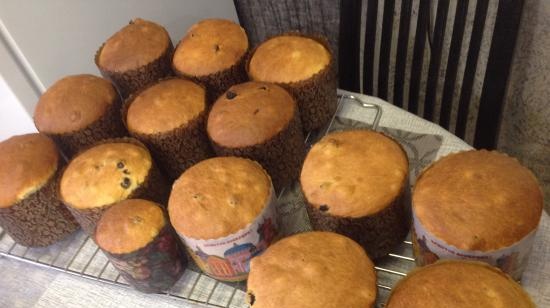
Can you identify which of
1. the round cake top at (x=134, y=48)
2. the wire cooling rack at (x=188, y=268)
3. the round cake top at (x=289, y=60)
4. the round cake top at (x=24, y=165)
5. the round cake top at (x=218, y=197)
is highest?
the round cake top at (x=134, y=48)

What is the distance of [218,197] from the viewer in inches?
27.4

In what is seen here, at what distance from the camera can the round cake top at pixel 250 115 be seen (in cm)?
78

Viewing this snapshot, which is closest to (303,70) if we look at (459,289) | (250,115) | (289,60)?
(289,60)

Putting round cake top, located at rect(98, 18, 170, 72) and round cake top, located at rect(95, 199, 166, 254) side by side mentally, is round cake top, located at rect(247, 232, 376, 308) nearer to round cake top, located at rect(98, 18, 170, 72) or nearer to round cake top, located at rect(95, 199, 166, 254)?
round cake top, located at rect(95, 199, 166, 254)

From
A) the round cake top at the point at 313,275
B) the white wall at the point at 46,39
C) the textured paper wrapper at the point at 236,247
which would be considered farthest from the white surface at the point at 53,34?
the round cake top at the point at 313,275

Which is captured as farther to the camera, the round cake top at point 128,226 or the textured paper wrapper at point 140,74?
the textured paper wrapper at point 140,74

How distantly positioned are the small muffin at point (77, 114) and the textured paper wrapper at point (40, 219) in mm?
65

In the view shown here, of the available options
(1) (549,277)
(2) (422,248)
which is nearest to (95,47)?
(2) (422,248)

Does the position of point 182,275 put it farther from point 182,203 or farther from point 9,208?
point 9,208

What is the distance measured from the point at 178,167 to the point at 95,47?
0.40m

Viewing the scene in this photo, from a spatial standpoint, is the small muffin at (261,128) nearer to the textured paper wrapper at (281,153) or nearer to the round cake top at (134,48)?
the textured paper wrapper at (281,153)

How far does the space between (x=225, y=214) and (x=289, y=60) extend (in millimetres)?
335

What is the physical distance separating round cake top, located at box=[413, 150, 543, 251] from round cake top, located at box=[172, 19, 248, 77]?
0.45m

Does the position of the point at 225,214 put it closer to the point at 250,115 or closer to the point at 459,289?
the point at 250,115
